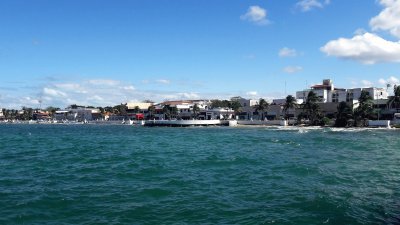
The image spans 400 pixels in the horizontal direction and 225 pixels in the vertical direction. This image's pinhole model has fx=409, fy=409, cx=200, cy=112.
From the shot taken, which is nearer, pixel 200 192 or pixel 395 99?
pixel 200 192

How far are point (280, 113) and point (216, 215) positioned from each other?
153 m

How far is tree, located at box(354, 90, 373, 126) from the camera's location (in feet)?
399

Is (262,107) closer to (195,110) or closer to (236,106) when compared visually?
(236,106)

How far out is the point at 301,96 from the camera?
186875 millimetres

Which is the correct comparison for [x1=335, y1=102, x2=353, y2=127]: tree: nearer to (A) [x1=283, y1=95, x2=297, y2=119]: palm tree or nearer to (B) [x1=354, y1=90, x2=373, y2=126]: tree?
(B) [x1=354, y1=90, x2=373, y2=126]: tree

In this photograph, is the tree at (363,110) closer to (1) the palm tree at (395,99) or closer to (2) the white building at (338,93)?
A: (1) the palm tree at (395,99)

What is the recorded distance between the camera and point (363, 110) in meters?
122

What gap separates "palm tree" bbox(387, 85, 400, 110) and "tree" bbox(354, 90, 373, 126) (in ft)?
23.9

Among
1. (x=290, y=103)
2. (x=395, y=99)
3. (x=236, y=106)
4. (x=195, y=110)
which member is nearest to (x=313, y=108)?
(x=290, y=103)

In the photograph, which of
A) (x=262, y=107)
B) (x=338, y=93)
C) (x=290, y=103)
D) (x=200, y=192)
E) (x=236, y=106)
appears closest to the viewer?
(x=200, y=192)

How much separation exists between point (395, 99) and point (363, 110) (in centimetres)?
1152

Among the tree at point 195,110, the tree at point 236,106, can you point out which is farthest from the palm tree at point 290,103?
the tree at point 195,110

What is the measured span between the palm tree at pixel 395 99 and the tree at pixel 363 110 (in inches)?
287

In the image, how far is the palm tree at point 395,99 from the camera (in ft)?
404
